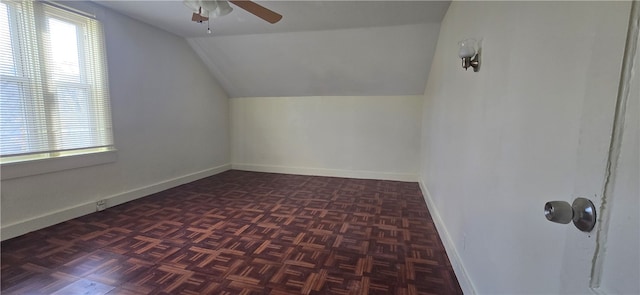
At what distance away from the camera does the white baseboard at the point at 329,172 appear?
468 cm

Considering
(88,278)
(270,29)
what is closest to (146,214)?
(88,278)

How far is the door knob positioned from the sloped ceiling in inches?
103

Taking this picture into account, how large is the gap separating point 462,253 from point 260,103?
4262 mm

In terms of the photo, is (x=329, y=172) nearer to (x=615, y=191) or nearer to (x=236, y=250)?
(x=236, y=250)

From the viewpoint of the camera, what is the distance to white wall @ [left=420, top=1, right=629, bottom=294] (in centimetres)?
62

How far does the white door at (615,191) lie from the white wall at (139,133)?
11.9 ft

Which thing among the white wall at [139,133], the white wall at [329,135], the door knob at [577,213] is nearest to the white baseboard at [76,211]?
the white wall at [139,133]

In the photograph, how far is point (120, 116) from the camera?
325 cm

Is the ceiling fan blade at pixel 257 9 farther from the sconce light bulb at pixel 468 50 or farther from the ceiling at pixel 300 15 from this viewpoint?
the sconce light bulb at pixel 468 50

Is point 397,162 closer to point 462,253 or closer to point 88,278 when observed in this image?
point 462,253

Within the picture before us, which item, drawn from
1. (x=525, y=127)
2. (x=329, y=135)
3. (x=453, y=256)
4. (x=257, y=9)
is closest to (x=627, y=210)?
(x=525, y=127)

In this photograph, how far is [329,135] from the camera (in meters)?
4.95

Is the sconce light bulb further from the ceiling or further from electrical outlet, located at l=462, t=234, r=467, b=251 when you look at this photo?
the ceiling

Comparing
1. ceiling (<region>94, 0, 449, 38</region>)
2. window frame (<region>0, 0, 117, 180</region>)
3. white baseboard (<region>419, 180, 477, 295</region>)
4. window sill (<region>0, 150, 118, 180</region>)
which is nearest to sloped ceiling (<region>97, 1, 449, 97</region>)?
ceiling (<region>94, 0, 449, 38</region>)
